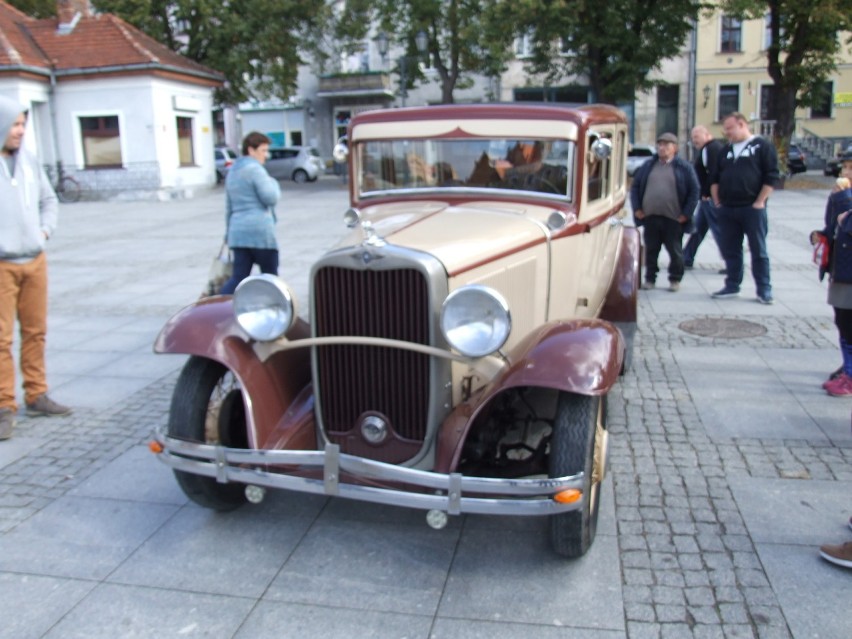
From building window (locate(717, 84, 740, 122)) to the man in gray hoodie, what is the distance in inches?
1389

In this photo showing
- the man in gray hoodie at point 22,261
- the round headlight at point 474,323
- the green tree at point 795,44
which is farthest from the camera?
the green tree at point 795,44

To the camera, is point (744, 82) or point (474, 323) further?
point (744, 82)

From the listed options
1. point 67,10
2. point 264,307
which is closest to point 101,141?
point 67,10

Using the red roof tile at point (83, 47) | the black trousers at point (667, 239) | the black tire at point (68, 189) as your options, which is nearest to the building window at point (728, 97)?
the red roof tile at point (83, 47)

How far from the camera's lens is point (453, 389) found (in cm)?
333

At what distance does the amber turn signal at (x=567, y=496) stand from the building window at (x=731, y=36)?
1447 inches

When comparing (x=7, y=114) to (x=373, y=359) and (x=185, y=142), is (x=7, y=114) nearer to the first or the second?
(x=373, y=359)

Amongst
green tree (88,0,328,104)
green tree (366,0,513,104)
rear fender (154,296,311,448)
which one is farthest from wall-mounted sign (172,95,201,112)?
rear fender (154,296,311,448)

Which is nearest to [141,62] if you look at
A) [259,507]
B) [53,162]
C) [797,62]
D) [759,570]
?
[53,162]

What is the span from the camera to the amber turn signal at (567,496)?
291 cm

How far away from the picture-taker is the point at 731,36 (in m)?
34.8

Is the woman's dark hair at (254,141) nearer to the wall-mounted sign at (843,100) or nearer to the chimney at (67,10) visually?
the chimney at (67,10)

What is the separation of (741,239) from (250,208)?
4813mm

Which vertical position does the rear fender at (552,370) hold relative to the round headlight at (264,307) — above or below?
below
